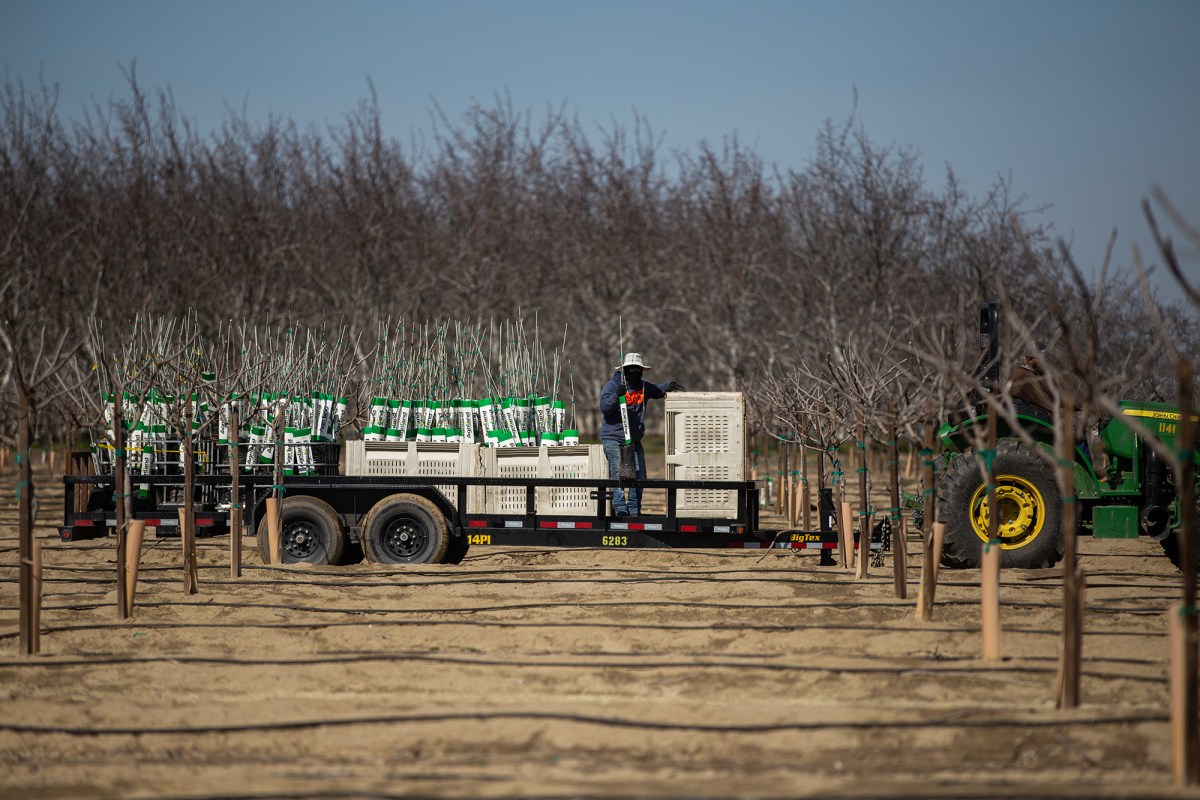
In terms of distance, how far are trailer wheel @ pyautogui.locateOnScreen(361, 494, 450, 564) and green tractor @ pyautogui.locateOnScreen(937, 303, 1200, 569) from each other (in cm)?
456

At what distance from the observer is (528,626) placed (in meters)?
9.07

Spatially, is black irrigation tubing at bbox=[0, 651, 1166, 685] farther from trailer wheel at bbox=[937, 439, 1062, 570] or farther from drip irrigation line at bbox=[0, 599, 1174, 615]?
trailer wheel at bbox=[937, 439, 1062, 570]

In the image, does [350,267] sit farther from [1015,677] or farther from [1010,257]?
[1015,677]

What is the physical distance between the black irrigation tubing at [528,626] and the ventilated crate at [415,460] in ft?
9.82

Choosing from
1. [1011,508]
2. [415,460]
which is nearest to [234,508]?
[415,460]

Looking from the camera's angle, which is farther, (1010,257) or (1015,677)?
(1010,257)

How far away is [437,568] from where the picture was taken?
11789 mm

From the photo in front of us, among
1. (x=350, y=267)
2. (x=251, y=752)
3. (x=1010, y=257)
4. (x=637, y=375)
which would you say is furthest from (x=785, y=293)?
(x=251, y=752)

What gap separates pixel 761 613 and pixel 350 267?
83.5 feet

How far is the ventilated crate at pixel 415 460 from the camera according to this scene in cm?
1230

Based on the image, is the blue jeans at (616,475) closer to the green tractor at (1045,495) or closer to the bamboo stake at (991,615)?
the green tractor at (1045,495)

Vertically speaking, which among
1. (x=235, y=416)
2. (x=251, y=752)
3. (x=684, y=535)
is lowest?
(x=251, y=752)

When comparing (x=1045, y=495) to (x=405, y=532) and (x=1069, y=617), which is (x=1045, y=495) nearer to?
(x=1069, y=617)

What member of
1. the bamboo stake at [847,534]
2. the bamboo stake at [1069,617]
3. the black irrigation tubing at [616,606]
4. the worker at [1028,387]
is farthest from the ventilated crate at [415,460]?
the bamboo stake at [1069,617]
